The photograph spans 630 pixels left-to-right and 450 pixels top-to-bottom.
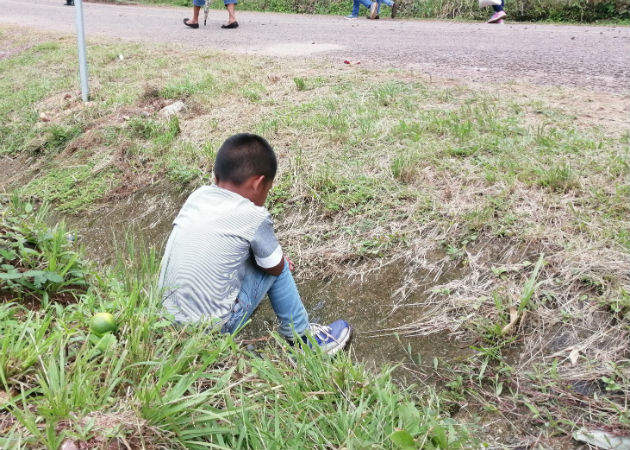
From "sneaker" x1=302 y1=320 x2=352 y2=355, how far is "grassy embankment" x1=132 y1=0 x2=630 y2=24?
942cm

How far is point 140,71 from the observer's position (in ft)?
19.3

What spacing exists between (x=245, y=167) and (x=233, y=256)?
1.46 feet

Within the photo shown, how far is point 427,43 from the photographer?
22.0 feet

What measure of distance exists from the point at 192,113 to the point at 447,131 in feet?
7.89

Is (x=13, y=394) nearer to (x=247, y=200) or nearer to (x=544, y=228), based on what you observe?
(x=247, y=200)

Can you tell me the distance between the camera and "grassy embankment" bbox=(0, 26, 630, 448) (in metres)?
1.43

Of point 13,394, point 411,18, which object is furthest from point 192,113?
point 411,18

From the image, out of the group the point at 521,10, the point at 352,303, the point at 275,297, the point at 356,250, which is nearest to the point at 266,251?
the point at 275,297

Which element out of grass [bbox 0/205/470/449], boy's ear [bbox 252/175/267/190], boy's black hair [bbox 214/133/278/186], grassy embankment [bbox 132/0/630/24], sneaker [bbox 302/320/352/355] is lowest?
sneaker [bbox 302/320/352/355]

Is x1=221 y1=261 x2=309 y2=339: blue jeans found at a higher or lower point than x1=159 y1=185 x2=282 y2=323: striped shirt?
lower

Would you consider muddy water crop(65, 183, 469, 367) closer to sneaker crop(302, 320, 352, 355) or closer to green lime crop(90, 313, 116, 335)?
sneaker crop(302, 320, 352, 355)

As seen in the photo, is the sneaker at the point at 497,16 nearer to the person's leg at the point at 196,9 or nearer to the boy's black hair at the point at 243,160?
the person's leg at the point at 196,9

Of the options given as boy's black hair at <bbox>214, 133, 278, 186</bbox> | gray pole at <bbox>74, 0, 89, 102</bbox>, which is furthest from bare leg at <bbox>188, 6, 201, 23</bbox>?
boy's black hair at <bbox>214, 133, 278, 186</bbox>

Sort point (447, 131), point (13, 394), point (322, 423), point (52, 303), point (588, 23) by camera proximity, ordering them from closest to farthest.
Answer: point (13, 394) → point (322, 423) → point (52, 303) → point (447, 131) → point (588, 23)
